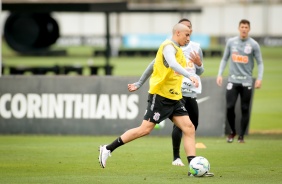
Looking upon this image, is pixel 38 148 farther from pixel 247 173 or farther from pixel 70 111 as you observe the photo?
pixel 247 173

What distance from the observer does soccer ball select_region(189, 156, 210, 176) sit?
12.0 m

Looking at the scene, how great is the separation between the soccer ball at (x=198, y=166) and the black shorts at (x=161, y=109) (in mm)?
738

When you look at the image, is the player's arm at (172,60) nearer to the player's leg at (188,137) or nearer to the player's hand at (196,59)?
the player's leg at (188,137)

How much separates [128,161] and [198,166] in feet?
7.65

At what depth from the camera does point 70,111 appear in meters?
19.3

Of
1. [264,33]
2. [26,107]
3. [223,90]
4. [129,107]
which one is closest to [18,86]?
[26,107]

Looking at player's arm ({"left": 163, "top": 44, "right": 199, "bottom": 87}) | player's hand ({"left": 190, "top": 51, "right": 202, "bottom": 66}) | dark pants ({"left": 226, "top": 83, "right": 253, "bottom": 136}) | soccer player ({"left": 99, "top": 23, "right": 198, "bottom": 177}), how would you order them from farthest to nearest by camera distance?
dark pants ({"left": 226, "top": 83, "right": 253, "bottom": 136})
player's hand ({"left": 190, "top": 51, "right": 202, "bottom": 66})
soccer player ({"left": 99, "top": 23, "right": 198, "bottom": 177})
player's arm ({"left": 163, "top": 44, "right": 199, "bottom": 87})

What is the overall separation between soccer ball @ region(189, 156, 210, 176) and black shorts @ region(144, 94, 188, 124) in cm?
74

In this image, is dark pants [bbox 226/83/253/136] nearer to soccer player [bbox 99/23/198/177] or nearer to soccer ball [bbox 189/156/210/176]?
soccer player [bbox 99/23/198/177]

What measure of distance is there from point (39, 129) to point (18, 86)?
101 centimetres

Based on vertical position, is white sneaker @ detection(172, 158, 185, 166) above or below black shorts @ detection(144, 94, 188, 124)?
below

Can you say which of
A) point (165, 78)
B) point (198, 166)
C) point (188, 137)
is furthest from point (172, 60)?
point (198, 166)

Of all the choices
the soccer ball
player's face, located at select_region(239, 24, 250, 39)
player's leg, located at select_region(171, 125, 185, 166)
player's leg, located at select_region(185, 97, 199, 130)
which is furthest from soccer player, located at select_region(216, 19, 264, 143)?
the soccer ball

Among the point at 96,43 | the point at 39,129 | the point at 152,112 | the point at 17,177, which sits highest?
the point at 152,112
